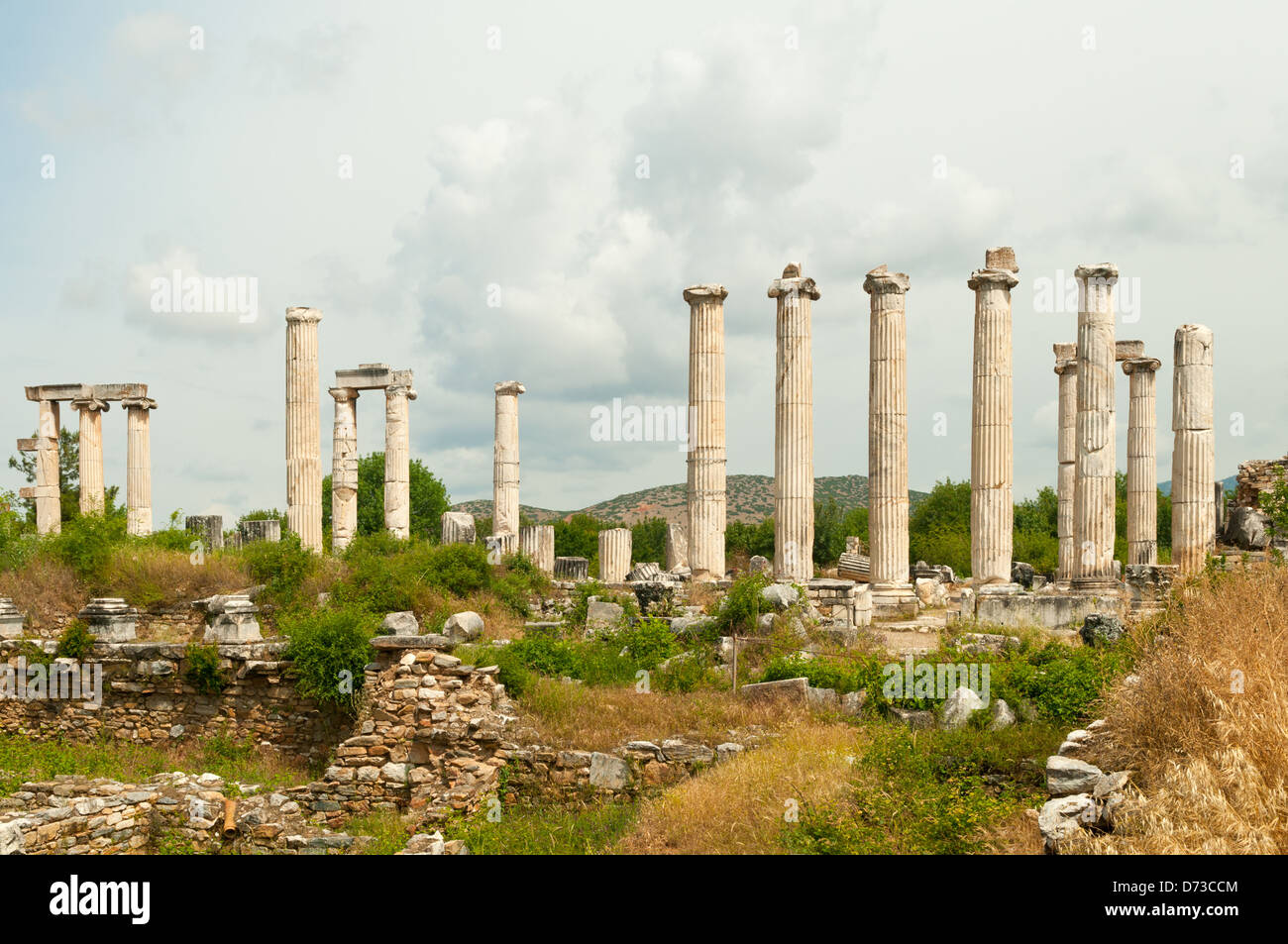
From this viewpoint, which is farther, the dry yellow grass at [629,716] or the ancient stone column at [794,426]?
the ancient stone column at [794,426]

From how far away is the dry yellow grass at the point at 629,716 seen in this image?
42.8ft

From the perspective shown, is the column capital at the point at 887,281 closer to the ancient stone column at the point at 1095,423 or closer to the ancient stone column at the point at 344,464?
the ancient stone column at the point at 1095,423

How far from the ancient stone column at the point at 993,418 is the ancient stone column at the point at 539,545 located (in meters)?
11.4

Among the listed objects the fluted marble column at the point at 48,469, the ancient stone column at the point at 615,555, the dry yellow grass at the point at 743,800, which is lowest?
the dry yellow grass at the point at 743,800

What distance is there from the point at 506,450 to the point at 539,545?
14.7ft

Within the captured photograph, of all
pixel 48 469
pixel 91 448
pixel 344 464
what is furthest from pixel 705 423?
pixel 48 469

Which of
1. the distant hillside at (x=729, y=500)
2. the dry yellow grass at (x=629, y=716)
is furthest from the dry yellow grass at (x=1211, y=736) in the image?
the distant hillside at (x=729, y=500)

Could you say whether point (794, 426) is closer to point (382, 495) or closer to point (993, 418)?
point (993, 418)

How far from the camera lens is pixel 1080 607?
1891cm

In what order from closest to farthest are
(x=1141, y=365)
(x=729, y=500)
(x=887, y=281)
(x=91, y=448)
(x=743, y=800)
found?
1. (x=743, y=800)
2. (x=887, y=281)
3. (x=1141, y=365)
4. (x=91, y=448)
5. (x=729, y=500)

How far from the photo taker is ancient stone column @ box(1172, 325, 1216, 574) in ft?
83.5

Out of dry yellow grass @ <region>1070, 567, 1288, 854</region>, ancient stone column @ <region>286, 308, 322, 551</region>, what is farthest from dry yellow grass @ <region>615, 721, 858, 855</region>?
ancient stone column @ <region>286, 308, 322, 551</region>

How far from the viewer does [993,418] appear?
24.4 metres
